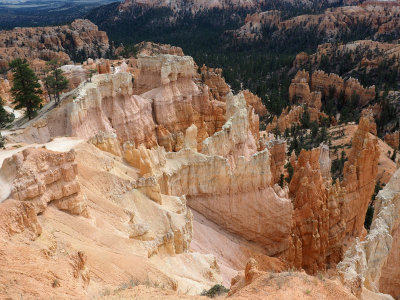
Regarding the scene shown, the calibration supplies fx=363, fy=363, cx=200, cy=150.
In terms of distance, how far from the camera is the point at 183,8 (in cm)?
15250

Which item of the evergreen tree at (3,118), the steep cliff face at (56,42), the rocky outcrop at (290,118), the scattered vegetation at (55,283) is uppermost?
the scattered vegetation at (55,283)

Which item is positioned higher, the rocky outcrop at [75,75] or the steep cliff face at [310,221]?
the rocky outcrop at [75,75]

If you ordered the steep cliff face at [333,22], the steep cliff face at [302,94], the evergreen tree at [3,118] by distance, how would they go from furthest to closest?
1. the steep cliff face at [333,22]
2. the steep cliff face at [302,94]
3. the evergreen tree at [3,118]

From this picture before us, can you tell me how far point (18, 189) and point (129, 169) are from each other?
6946 mm

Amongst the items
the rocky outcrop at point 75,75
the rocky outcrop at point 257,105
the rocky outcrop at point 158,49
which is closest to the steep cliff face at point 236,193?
the rocky outcrop at point 75,75

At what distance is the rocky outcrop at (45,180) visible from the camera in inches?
408

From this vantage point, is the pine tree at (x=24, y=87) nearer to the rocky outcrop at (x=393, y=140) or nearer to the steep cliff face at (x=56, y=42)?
the steep cliff face at (x=56, y=42)

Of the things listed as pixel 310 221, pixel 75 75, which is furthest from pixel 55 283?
pixel 75 75

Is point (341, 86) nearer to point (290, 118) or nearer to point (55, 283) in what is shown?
point (290, 118)

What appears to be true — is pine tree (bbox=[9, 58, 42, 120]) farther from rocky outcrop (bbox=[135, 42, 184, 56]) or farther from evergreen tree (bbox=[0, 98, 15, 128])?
rocky outcrop (bbox=[135, 42, 184, 56])

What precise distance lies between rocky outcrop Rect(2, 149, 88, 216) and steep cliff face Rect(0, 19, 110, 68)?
58.8 metres

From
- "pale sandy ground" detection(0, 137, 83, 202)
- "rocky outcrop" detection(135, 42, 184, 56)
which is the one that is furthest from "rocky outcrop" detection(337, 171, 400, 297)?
"rocky outcrop" detection(135, 42, 184, 56)

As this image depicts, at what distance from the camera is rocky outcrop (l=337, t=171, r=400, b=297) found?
33.7 ft

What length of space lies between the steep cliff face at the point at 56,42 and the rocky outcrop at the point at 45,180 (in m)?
58.8
